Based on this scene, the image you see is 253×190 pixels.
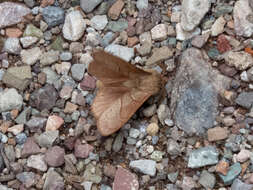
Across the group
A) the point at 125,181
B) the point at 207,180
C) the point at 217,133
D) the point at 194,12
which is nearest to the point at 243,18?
the point at 194,12

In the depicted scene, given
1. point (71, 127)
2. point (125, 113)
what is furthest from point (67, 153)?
point (125, 113)

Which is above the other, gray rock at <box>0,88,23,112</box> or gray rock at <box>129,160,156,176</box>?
gray rock at <box>0,88,23,112</box>

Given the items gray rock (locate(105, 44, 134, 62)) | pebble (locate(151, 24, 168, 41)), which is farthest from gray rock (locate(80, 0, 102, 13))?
pebble (locate(151, 24, 168, 41))

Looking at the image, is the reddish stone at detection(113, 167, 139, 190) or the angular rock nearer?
the reddish stone at detection(113, 167, 139, 190)

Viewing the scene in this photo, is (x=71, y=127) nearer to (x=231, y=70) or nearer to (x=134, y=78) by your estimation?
(x=134, y=78)

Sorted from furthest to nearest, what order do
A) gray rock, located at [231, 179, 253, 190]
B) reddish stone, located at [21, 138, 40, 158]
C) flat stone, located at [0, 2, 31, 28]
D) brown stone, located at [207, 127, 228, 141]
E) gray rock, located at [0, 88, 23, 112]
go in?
1. flat stone, located at [0, 2, 31, 28]
2. gray rock, located at [0, 88, 23, 112]
3. reddish stone, located at [21, 138, 40, 158]
4. brown stone, located at [207, 127, 228, 141]
5. gray rock, located at [231, 179, 253, 190]

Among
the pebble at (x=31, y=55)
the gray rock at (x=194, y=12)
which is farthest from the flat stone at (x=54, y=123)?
the gray rock at (x=194, y=12)

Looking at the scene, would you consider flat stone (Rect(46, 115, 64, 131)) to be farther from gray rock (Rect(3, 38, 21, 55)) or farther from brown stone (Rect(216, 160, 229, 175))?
brown stone (Rect(216, 160, 229, 175))

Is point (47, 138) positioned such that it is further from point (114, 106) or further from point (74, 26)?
point (74, 26)

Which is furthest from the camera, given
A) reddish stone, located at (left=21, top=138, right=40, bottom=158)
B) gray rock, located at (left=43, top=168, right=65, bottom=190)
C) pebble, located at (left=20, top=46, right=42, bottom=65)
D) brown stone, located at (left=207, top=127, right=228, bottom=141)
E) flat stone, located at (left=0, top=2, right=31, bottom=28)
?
flat stone, located at (left=0, top=2, right=31, bottom=28)
